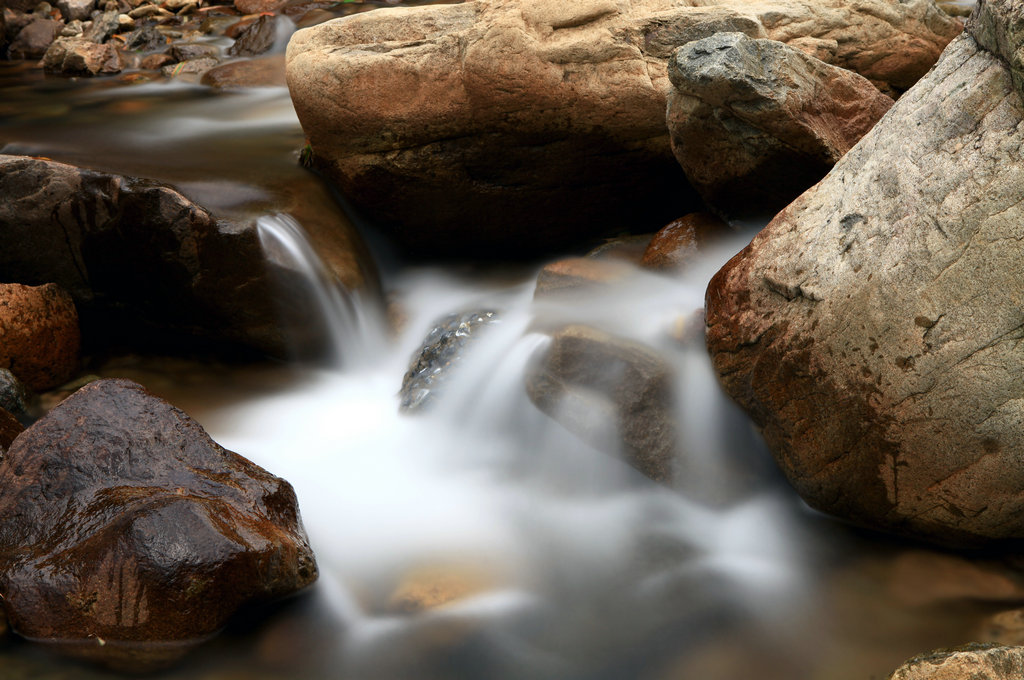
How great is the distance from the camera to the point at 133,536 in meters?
2.82

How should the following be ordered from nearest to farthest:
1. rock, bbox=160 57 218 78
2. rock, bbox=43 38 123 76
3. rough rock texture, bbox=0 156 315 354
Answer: rough rock texture, bbox=0 156 315 354 < rock, bbox=160 57 218 78 < rock, bbox=43 38 123 76

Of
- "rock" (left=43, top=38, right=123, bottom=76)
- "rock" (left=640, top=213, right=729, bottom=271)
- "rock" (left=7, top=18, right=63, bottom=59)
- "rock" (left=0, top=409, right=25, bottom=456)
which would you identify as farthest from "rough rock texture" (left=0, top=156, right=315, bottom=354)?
"rock" (left=7, top=18, right=63, bottom=59)

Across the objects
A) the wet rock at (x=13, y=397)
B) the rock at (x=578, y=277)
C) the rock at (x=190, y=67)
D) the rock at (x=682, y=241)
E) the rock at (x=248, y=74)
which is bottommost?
the wet rock at (x=13, y=397)

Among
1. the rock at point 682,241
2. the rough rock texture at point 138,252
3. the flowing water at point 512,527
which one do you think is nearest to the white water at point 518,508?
the flowing water at point 512,527

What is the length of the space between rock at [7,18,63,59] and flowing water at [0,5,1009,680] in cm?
636

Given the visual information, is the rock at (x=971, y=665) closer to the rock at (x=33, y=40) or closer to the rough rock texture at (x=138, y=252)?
the rough rock texture at (x=138, y=252)

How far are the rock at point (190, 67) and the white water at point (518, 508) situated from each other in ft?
16.8

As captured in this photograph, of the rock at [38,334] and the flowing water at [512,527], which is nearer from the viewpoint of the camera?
the flowing water at [512,527]

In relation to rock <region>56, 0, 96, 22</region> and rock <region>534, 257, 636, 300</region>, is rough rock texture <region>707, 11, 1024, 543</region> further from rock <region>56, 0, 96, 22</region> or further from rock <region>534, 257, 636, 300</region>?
rock <region>56, 0, 96, 22</region>

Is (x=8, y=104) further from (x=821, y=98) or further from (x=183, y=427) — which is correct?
(x=821, y=98)

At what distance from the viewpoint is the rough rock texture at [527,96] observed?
15.8ft

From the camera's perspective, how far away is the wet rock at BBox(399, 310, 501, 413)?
4.45 metres

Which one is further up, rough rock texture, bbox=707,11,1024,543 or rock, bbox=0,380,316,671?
rough rock texture, bbox=707,11,1024,543

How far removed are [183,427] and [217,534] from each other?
0.68 m
